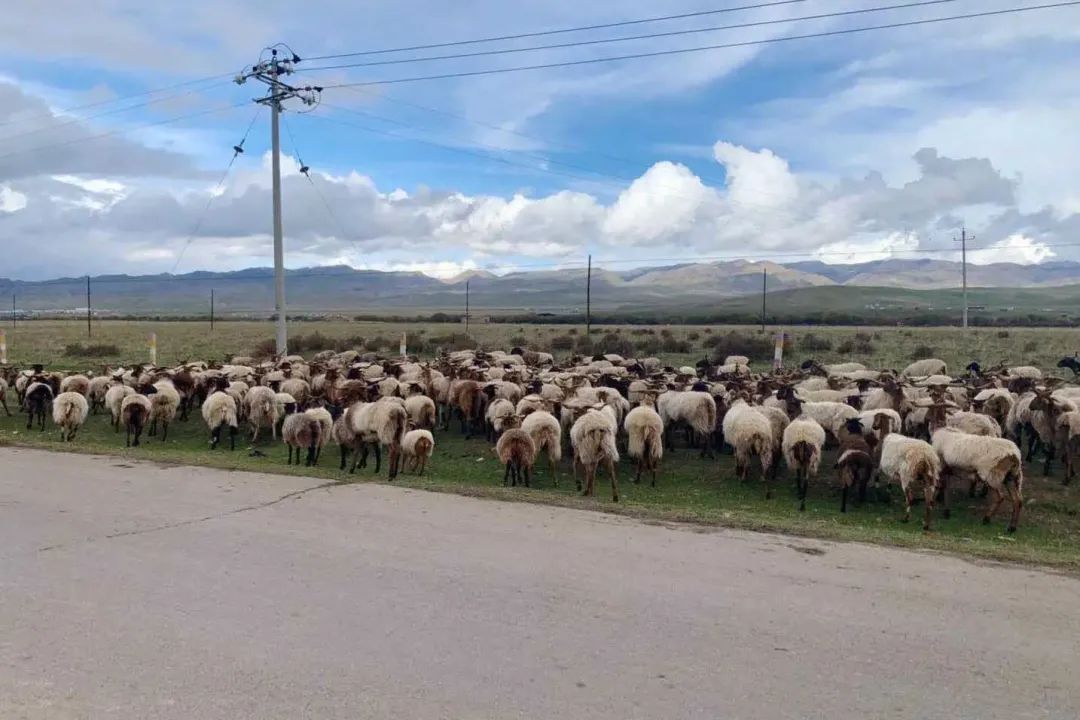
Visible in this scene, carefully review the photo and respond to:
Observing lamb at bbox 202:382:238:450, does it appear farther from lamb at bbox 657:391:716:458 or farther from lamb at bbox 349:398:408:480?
lamb at bbox 657:391:716:458

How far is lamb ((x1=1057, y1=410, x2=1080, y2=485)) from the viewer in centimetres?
1321

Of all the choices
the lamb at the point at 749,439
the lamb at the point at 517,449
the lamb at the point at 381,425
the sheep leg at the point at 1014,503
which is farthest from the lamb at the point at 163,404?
the sheep leg at the point at 1014,503

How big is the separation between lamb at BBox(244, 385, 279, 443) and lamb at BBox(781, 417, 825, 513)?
1069cm

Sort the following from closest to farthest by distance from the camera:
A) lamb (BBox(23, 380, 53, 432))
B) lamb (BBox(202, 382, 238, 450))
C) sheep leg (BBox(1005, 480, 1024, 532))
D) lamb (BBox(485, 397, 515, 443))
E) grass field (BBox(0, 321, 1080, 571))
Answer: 1. grass field (BBox(0, 321, 1080, 571))
2. sheep leg (BBox(1005, 480, 1024, 532))
3. lamb (BBox(485, 397, 515, 443))
4. lamb (BBox(202, 382, 238, 450))
5. lamb (BBox(23, 380, 53, 432))

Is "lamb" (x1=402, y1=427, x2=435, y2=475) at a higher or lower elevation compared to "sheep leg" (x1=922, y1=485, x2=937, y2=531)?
higher

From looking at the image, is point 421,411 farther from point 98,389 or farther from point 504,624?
point 504,624

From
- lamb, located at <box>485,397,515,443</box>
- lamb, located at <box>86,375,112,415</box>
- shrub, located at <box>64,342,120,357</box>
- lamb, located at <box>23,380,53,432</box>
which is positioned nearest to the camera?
lamb, located at <box>485,397,515,443</box>

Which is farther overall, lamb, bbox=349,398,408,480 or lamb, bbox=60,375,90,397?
lamb, bbox=60,375,90,397

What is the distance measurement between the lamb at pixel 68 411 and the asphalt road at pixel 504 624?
30.6ft

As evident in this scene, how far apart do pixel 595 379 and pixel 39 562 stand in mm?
13315

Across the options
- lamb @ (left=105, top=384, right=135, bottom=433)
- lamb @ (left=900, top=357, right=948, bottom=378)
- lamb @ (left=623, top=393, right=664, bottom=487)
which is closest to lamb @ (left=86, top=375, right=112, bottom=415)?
lamb @ (left=105, top=384, right=135, bottom=433)

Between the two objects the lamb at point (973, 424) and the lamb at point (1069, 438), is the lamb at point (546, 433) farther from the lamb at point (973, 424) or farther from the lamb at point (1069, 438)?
the lamb at point (1069, 438)

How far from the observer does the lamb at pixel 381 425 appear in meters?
14.0

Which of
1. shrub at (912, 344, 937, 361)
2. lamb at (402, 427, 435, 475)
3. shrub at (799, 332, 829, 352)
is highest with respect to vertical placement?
shrub at (799, 332, 829, 352)
